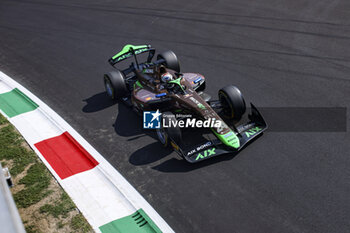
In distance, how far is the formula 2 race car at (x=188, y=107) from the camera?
7.51m

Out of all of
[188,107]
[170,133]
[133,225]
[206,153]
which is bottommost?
[133,225]

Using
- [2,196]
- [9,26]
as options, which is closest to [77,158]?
[2,196]

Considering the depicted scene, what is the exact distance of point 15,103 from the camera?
9.97m

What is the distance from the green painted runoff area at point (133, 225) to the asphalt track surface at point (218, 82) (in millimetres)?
365

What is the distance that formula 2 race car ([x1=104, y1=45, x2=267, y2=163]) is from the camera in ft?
24.6

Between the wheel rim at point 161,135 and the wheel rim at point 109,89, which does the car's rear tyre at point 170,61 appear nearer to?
the wheel rim at point 109,89

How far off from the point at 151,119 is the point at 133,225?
332 centimetres

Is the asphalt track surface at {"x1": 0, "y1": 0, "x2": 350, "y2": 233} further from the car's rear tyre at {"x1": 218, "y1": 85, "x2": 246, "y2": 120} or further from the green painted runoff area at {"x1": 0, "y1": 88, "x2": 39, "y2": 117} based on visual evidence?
the car's rear tyre at {"x1": 218, "y1": 85, "x2": 246, "y2": 120}

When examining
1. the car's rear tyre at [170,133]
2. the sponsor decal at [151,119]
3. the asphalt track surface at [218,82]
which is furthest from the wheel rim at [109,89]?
the car's rear tyre at [170,133]

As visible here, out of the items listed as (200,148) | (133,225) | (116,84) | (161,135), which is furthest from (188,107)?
(133,225)

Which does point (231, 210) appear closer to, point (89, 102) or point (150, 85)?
point (150, 85)

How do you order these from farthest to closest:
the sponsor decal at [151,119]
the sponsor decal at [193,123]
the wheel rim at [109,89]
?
the wheel rim at [109,89], the sponsor decal at [151,119], the sponsor decal at [193,123]

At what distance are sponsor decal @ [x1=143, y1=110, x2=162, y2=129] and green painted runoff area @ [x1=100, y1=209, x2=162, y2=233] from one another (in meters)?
2.86

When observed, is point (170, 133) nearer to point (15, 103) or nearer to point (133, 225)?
point (133, 225)
